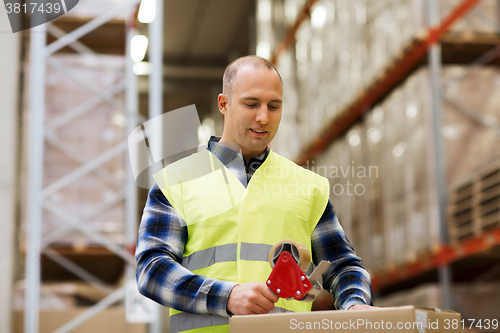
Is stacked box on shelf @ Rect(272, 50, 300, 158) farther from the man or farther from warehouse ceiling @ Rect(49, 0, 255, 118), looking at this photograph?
the man

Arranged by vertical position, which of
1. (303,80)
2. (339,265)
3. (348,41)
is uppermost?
(303,80)

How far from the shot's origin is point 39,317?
477 centimetres

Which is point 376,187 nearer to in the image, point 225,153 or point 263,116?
point 225,153

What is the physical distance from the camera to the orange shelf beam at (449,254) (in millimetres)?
5039

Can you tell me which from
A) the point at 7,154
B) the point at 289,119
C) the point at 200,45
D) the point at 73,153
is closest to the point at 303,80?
the point at 289,119

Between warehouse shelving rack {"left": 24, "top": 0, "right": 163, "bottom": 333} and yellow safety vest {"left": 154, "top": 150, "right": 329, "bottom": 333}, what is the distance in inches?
113

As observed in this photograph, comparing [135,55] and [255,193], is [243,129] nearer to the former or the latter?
[255,193]

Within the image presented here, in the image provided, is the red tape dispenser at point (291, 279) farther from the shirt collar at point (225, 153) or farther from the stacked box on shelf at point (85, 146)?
the stacked box on shelf at point (85, 146)

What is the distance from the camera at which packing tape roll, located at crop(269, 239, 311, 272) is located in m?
1.37

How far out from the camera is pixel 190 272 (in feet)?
4.92

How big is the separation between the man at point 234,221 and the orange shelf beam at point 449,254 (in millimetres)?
3701

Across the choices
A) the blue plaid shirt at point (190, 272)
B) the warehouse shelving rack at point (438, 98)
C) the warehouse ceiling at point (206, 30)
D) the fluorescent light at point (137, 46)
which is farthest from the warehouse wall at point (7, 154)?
the warehouse ceiling at point (206, 30)

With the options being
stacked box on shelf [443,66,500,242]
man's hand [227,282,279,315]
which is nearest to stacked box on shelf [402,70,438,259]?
stacked box on shelf [443,66,500,242]

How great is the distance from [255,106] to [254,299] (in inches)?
20.3
